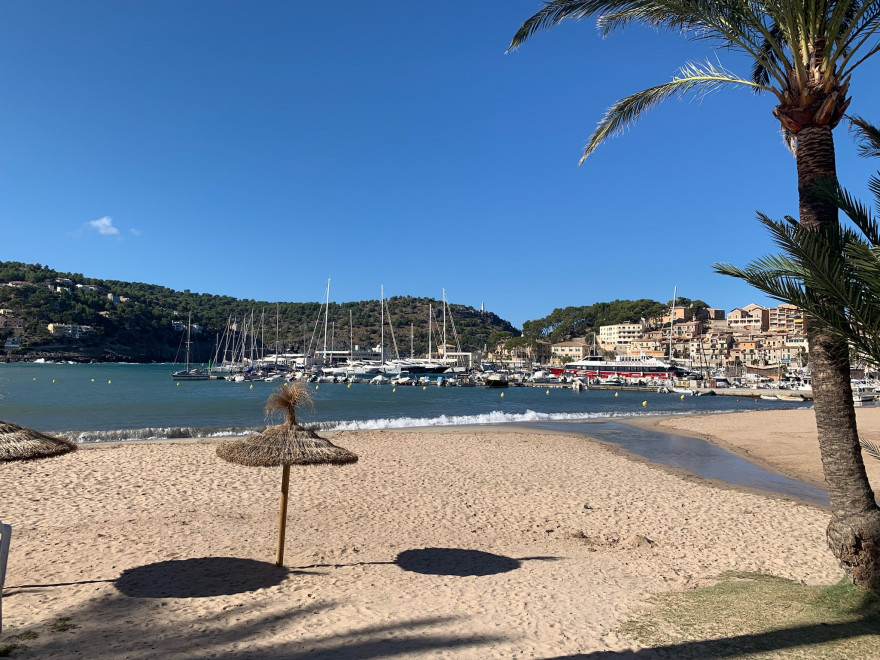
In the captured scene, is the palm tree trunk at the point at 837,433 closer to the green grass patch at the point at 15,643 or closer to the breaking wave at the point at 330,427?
the green grass patch at the point at 15,643

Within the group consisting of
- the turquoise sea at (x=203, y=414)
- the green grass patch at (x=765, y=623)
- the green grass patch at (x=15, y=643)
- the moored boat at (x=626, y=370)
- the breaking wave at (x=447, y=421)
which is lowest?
the turquoise sea at (x=203, y=414)

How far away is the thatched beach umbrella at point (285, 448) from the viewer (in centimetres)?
607

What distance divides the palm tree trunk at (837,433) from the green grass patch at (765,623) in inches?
12.4

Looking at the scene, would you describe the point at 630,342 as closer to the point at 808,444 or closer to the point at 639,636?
the point at 808,444

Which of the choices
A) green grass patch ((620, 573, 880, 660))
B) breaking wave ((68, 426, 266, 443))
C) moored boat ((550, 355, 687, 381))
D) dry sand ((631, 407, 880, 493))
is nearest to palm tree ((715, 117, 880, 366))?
green grass patch ((620, 573, 880, 660))

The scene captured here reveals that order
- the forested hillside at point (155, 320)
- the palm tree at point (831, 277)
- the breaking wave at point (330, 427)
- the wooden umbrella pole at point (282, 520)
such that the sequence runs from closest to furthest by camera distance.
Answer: the palm tree at point (831, 277) < the wooden umbrella pole at point (282, 520) < the breaking wave at point (330, 427) < the forested hillside at point (155, 320)

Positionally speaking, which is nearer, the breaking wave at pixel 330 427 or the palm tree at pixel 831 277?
the palm tree at pixel 831 277

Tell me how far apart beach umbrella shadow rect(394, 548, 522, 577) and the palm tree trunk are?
3.50 metres

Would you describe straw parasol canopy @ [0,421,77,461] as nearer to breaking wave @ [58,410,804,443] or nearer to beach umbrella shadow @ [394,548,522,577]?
beach umbrella shadow @ [394,548,522,577]

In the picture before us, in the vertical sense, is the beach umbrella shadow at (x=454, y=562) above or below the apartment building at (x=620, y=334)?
below

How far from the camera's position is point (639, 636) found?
4.66m

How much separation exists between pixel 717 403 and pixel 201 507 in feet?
163

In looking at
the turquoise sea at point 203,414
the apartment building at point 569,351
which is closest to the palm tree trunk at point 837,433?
the turquoise sea at point 203,414

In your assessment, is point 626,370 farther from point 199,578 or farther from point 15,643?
point 15,643
